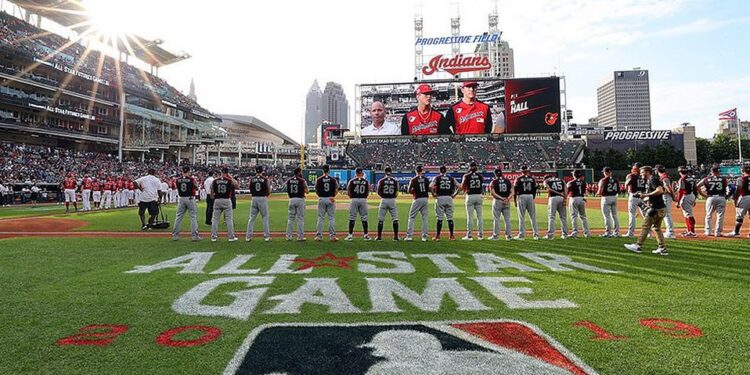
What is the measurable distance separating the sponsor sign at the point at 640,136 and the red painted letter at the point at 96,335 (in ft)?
330

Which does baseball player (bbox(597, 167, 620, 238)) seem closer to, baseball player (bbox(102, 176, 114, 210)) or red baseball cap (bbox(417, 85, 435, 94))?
baseball player (bbox(102, 176, 114, 210))

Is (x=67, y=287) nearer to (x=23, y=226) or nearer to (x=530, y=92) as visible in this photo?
(x=23, y=226)

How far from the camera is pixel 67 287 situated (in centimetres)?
570

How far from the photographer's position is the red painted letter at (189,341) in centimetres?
371

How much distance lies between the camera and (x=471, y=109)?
171 feet

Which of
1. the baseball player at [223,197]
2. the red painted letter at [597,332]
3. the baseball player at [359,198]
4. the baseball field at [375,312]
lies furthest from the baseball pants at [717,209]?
the baseball player at [223,197]

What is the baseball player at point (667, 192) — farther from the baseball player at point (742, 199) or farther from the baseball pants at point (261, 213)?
the baseball pants at point (261, 213)

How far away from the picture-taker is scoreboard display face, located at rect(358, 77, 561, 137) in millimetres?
50000

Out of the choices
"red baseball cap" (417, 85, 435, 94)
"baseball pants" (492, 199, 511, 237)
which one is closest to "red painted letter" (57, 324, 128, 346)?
"baseball pants" (492, 199, 511, 237)

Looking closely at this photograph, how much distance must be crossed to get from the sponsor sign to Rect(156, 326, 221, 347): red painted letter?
328ft

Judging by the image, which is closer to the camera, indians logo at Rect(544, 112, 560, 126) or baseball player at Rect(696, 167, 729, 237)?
baseball player at Rect(696, 167, 729, 237)

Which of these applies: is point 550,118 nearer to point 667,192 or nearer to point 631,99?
point 667,192

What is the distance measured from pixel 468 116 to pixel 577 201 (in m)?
42.5

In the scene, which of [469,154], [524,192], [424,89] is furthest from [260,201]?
[469,154]
